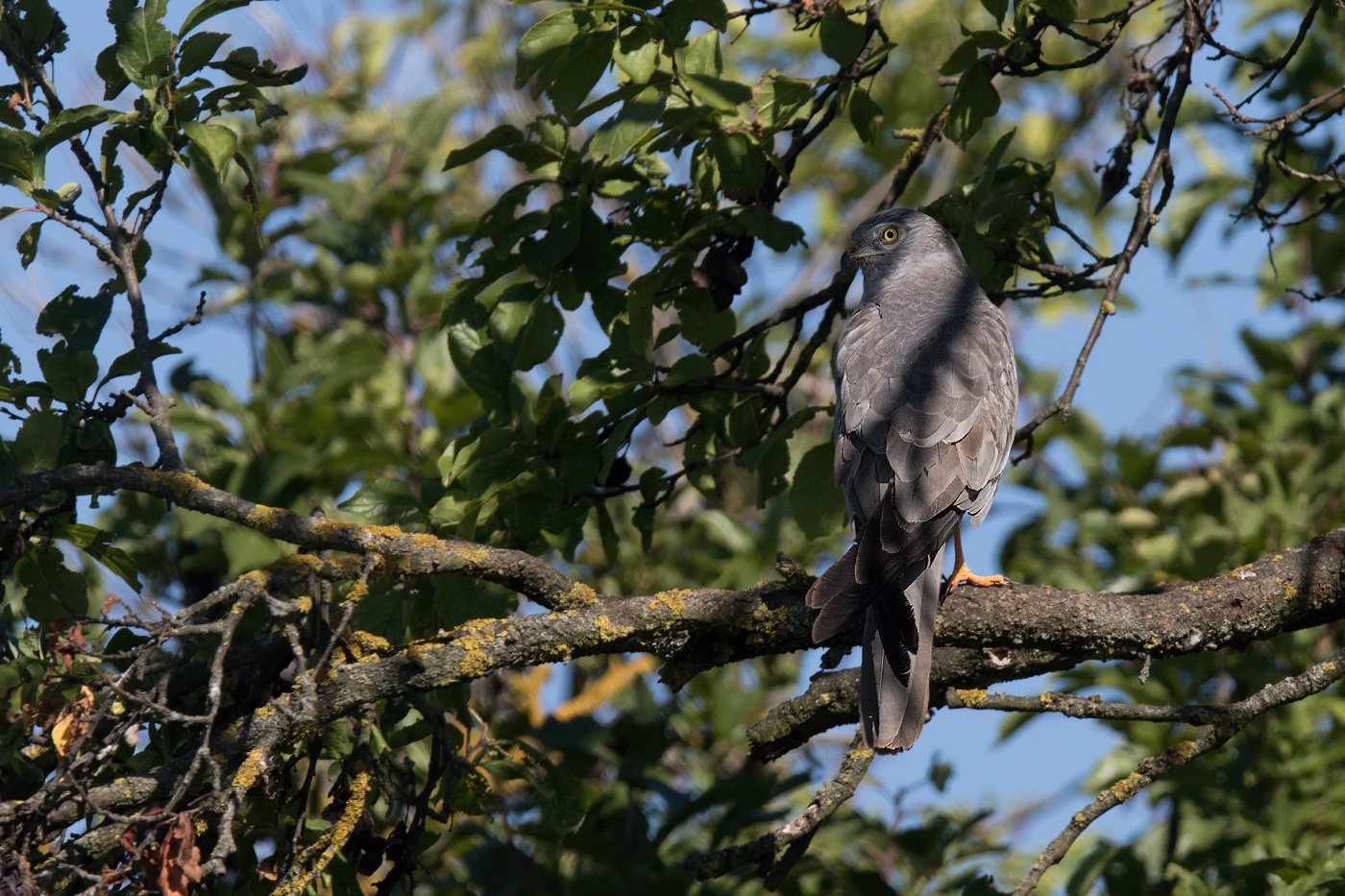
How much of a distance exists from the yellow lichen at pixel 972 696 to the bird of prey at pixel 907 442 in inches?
3.5

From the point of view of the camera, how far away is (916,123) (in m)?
7.59

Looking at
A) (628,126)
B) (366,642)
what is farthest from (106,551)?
(628,126)

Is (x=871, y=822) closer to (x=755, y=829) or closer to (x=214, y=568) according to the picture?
(x=755, y=829)

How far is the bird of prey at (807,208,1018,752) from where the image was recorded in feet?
10.2

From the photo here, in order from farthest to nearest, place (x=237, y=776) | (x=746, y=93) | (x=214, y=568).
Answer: (x=214, y=568) < (x=746, y=93) < (x=237, y=776)

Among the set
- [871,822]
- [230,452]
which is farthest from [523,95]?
[871,822]

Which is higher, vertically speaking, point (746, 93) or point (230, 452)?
point (746, 93)

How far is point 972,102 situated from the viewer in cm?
364

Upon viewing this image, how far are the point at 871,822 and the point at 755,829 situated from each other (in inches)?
31.0

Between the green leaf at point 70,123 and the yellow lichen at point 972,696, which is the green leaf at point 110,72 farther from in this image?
the yellow lichen at point 972,696

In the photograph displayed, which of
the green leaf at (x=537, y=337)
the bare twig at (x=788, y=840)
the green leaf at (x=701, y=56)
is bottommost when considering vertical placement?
the bare twig at (x=788, y=840)

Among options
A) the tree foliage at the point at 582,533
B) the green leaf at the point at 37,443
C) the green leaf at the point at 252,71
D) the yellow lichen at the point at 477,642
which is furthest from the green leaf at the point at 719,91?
the green leaf at the point at 37,443

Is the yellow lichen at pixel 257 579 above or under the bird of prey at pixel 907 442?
under

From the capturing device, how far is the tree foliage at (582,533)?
9.30ft
